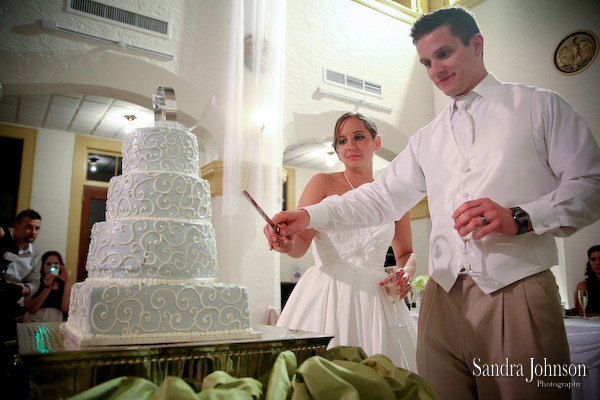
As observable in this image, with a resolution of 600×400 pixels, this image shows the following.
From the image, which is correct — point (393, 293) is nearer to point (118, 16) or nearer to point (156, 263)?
point (156, 263)

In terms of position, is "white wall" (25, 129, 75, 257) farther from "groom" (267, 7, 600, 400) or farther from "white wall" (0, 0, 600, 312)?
"groom" (267, 7, 600, 400)

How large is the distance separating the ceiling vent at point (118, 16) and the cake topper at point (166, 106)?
11.2 feet

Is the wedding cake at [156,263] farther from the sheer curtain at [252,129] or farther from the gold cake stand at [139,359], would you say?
the sheer curtain at [252,129]

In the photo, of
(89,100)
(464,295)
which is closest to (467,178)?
(464,295)

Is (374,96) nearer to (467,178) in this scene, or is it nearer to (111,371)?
(467,178)

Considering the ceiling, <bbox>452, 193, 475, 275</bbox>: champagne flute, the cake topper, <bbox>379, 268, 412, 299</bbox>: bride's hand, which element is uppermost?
the ceiling

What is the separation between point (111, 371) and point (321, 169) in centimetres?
955

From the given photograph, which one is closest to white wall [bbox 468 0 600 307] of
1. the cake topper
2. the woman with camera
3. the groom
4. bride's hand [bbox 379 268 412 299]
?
bride's hand [bbox 379 268 412 299]

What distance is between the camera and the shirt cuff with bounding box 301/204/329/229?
55.4 inches

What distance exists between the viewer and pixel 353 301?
1984mm

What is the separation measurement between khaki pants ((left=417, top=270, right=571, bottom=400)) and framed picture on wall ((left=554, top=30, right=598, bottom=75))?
4.38m

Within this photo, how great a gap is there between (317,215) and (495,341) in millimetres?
624

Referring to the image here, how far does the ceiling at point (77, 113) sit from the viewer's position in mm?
6430

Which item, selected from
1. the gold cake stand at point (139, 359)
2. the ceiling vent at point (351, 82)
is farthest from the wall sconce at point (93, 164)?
the gold cake stand at point (139, 359)
